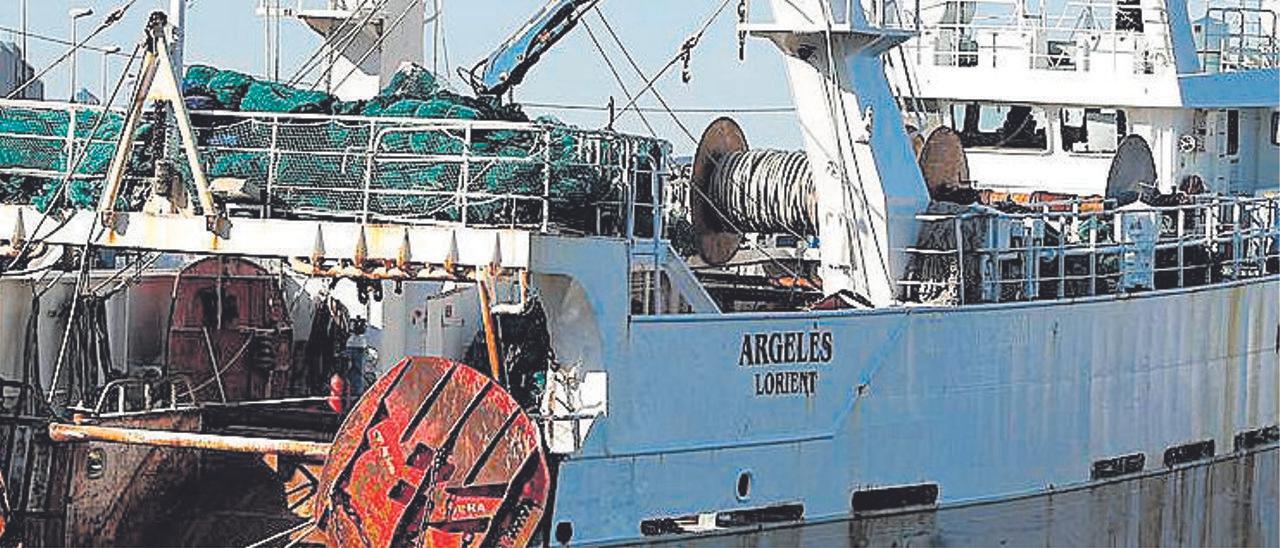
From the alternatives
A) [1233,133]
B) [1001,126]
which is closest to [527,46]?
[1001,126]

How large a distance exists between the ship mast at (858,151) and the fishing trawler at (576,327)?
30 mm

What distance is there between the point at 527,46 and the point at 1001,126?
8.30m

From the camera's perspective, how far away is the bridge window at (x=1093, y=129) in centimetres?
2308

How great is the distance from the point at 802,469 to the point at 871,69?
3546 millimetres

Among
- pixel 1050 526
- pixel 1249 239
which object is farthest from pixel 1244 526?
pixel 1249 239

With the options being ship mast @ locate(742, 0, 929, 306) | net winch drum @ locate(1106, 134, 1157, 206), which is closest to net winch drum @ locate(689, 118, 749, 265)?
ship mast @ locate(742, 0, 929, 306)

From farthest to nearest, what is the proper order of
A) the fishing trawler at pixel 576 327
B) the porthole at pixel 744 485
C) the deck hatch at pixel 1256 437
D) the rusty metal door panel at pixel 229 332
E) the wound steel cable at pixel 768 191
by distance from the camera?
the deck hatch at pixel 1256 437 → the wound steel cable at pixel 768 191 → the rusty metal door panel at pixel 229 332 → the porthole at pixel 744 485 → the fishing trawler at pixel 576 327

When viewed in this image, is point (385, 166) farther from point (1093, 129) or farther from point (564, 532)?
point (1093, 129)

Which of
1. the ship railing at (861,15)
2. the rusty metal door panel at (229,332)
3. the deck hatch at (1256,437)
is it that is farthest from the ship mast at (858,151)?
the deck hatch at (1256,437)

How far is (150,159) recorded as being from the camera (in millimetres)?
14023

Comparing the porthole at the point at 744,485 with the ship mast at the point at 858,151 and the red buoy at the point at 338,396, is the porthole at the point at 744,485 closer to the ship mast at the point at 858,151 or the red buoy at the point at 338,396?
the ship mast at the point at 858,151

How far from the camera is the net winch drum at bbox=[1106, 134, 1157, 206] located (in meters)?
20.2

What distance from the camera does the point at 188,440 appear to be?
1359cm

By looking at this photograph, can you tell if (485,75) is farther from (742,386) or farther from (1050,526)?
(1050,526)
